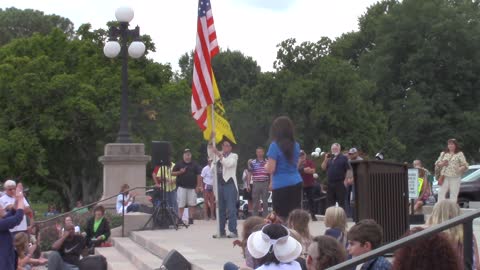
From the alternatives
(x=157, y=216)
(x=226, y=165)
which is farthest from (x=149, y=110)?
(x=226, y=165)

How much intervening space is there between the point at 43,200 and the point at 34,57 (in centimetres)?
2148

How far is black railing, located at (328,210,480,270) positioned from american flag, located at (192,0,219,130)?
414 inches

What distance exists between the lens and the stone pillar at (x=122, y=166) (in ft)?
79.5

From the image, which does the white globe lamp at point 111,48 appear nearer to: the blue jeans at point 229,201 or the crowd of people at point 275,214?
the crowd of people at point 275,214

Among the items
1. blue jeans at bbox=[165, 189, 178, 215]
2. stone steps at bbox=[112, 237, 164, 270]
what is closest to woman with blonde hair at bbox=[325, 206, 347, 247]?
stone steps at bbox=[112, 237, 164, 270]

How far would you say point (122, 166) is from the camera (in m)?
24.3

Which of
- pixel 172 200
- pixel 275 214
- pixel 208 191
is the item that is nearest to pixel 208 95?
pixel 275 214

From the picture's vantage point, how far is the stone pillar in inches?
954

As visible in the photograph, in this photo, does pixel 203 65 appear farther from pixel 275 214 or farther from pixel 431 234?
pixel 431 234

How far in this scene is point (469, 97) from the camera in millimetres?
58531

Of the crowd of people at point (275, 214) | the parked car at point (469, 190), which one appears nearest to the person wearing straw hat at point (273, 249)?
the crowd of people at point (275, 214)

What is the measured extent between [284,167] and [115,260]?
636 cm

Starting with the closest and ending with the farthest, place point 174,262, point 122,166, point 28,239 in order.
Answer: point 174,262 < point 28,239 < point 122,166

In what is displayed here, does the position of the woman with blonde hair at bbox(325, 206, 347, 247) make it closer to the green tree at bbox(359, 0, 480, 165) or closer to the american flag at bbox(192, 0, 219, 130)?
the american flag at bbox(192, 0, 219, 130)
